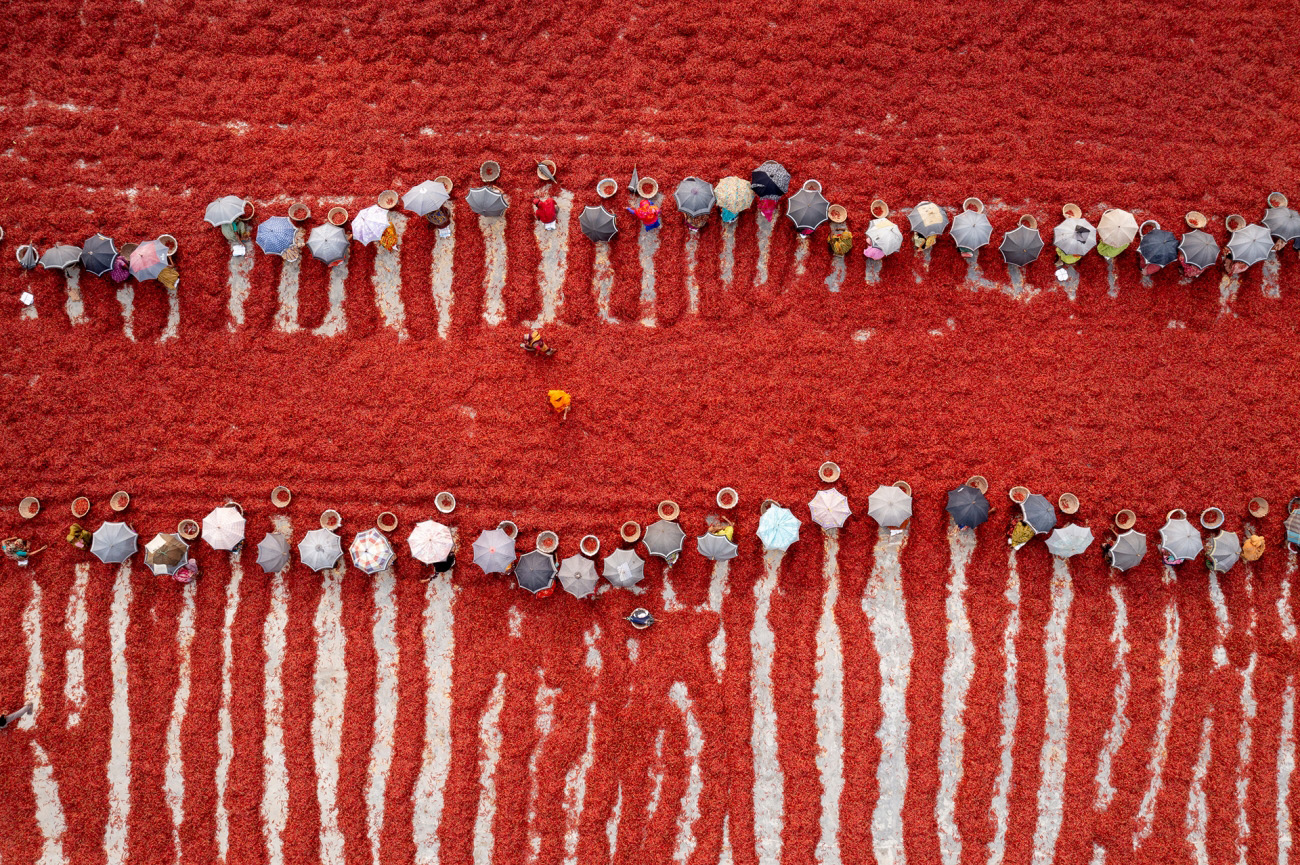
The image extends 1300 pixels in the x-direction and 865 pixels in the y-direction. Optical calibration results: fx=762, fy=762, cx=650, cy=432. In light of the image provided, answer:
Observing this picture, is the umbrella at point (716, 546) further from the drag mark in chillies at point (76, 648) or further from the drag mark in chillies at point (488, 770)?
the drag mark in chillies at point (76, 648)

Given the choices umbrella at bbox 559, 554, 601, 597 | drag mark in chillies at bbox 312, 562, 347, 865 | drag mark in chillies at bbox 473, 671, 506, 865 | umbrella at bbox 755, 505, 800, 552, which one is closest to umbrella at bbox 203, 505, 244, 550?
drag mark in chillies at bbox 312, 562, 347, 865

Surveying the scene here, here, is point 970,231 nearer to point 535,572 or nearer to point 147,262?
point 535,572

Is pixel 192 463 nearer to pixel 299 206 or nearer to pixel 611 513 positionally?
pixel 299 206

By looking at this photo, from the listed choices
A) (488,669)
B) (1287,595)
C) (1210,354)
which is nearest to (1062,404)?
(1210,354)

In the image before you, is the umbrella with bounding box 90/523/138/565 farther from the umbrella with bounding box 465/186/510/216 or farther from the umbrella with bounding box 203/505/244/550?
the umbrella with bounding box 465/186/510/216

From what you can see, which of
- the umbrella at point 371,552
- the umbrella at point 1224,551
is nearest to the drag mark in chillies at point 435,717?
the umbrella at point 371,552

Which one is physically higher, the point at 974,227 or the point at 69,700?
the point at 974,227
